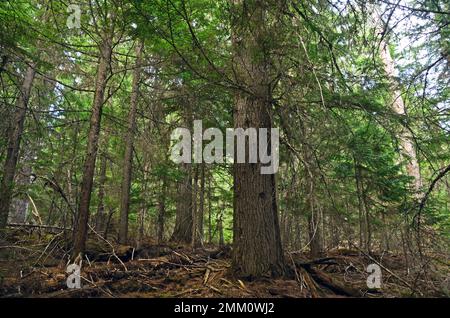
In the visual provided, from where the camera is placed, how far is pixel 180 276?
5.04 metres

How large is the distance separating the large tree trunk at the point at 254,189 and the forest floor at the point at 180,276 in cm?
30

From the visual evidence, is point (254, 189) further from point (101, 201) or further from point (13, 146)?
point (13, 146)

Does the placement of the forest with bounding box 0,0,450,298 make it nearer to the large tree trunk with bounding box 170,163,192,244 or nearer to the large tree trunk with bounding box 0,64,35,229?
the large tree trunk with bounding box 0,64,35,229

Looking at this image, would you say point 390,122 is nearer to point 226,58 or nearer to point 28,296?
point 226,58

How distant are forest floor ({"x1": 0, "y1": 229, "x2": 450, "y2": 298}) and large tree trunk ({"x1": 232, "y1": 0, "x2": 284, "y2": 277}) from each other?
302mm

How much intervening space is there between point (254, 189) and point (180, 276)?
1.98m

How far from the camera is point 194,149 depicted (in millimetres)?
8453

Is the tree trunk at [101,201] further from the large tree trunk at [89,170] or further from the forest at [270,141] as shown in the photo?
the large tree trunk at [89,170]

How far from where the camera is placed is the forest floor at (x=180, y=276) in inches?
162

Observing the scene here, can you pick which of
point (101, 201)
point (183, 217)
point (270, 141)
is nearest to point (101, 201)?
point (101, 201)

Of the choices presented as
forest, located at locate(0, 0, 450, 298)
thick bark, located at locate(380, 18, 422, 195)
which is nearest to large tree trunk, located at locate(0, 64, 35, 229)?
forest, located at locate(0, 0, 450, 298)
